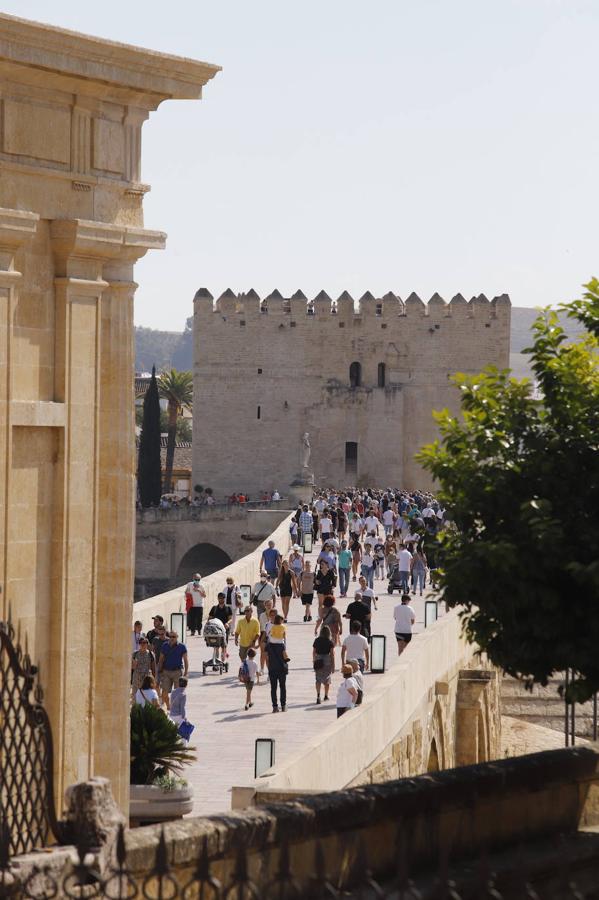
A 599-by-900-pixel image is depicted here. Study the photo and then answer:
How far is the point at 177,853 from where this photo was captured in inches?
219

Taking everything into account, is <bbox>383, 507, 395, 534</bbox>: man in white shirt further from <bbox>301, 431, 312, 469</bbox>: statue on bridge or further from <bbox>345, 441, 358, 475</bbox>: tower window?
<bbox>345, 441, 358, 475</bbox>: tower window

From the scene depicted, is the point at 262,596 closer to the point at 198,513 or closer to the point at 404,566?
the point at 404,566

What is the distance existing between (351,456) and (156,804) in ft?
178

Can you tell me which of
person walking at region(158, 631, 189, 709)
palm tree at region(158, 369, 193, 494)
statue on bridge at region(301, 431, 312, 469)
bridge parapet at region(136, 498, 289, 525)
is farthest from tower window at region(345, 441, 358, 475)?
person walking at region(158, 631, 189, 709)

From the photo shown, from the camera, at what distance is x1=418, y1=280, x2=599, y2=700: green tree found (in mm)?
8352

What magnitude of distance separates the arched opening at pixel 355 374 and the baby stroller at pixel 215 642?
46842 millimetres

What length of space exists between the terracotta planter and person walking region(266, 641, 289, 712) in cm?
498

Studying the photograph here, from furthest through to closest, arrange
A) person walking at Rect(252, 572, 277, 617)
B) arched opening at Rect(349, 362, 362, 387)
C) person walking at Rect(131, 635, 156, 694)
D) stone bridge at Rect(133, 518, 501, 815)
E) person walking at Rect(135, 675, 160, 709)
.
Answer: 1. arched opening at Rect(349, 362, 362, 387)
2. person walking at Rect(252, 572, 277, 617)
3. person walking at Rect(131, 635, 156, 694)
4. person walking at Rect(135, 675, 160, 709)
5. stone bridge at Rect(133, 518, 501, 815)

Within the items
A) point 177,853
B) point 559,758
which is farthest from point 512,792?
point 177,853

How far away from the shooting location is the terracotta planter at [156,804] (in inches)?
410

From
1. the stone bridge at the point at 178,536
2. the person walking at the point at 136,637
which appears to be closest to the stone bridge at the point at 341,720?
the person walking at the point at 136,637

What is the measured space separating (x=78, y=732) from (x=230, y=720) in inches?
278

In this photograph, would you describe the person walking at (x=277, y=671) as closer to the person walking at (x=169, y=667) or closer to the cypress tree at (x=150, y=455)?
the person walking at (x=169, y=667)

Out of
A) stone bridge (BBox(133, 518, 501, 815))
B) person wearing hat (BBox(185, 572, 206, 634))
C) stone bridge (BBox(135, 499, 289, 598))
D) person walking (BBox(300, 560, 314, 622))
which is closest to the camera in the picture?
stone bridge (BBox(133, 518, 501, 815))
